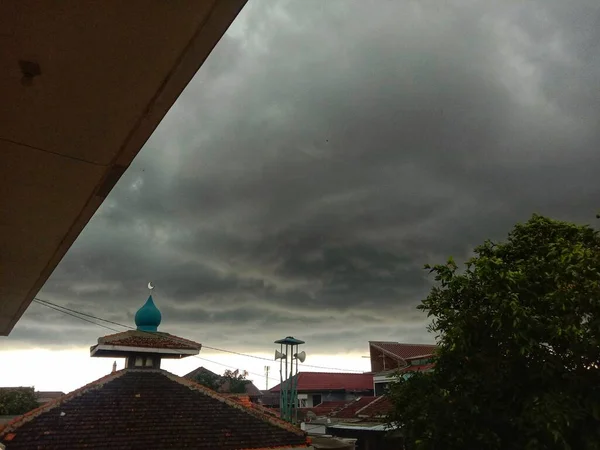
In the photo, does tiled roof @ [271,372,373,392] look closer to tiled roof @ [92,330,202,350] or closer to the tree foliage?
the tree foliage

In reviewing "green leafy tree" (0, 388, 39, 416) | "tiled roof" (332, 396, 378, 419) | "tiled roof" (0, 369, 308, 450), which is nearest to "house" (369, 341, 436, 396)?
"tiled roof" (332, 396, 378, 419)

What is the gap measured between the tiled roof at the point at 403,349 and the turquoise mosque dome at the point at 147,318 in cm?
2458

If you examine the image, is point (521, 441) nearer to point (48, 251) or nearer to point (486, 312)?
point (486, 312)

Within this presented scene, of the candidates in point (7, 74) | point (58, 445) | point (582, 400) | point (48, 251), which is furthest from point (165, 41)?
point (58, 445)

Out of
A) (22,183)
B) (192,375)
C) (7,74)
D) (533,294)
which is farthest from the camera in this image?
(192,375)

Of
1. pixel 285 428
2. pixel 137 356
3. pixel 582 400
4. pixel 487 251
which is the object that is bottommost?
pixel 285 428

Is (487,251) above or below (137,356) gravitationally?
above

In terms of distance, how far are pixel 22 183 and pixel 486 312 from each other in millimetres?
8829

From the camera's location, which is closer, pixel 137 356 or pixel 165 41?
pixel 165 41

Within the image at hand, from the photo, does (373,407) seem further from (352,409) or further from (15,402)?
(15,402)

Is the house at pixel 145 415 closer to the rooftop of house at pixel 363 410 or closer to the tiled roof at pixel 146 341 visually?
the tiled roof at pixel 146 341

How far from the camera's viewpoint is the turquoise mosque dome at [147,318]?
1450 cm

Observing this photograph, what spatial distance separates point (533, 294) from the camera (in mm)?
8742

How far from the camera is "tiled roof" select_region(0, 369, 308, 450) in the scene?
10.0m
